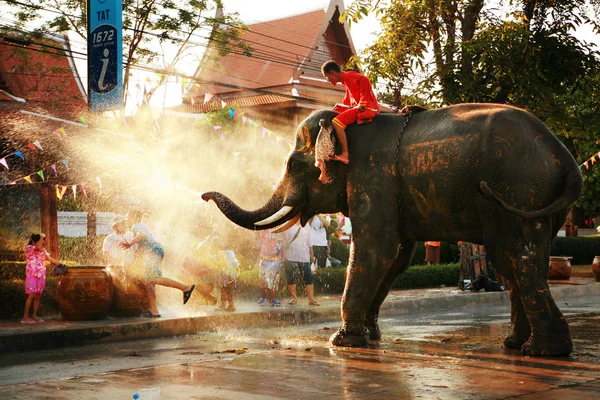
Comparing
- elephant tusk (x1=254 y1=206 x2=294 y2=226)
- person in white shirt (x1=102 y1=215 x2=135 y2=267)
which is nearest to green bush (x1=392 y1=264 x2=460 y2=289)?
person in white shirt (x1=102 y1=215 x2=135 y2=267)

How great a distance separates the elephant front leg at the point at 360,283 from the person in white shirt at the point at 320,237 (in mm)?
6101

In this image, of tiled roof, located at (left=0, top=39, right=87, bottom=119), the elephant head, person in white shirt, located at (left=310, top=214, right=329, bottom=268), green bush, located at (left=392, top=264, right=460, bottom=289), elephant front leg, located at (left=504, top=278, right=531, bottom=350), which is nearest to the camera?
elephant front leg, located at (left=504, top=278, right=531, bottom=350)

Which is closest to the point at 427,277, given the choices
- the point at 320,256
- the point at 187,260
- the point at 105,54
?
the point at 320,256

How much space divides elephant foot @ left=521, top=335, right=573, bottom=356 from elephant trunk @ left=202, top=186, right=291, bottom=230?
2972mm

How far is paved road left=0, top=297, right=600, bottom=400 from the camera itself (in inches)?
239

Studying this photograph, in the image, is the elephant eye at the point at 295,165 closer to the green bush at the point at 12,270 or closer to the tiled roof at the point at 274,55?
the green bush at the point at 12,270

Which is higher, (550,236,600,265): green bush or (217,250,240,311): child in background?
(550,236,600,265): green bush

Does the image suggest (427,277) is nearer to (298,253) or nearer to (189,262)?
(298,253)

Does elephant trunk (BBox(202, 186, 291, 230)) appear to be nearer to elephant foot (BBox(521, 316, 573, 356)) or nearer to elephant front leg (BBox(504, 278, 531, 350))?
elephant front leg (BBox(504, 278, 531, 350))

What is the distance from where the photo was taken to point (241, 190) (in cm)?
2019

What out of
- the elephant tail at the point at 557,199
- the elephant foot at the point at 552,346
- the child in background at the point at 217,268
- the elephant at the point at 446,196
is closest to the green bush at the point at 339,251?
the child in background at the point at 217,268

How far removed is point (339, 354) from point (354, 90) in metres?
2.81

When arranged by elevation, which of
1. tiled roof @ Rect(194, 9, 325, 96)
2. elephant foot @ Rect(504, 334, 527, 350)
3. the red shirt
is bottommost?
elephant foot @ Rect(504, 334, 527, 350)

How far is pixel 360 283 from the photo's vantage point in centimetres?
848
